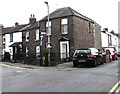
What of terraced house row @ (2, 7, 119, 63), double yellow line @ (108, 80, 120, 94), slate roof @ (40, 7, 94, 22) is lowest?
double yellow line @ (108, 80, 120, 94)

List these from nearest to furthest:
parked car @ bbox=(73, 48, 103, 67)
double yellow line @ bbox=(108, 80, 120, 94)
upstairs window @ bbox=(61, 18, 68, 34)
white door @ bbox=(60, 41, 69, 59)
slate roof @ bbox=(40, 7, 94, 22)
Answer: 1. double yellow line @ bbox=(108, 80, 120, 94)
2. parked car @ bbox=(73, 48, 103, 67)
3. white door @ bbox=(60, 41, 69, 59)
4. upstairs window @ bbox=(61, 18, 68, 34)
5. slate roof @ bbox=(40, 7, 94, 22)

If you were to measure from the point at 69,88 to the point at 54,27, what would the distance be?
2497 centimetres

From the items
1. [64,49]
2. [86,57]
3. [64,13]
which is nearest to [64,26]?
[64,13]

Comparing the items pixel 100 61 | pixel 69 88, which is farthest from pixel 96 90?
pixel 100 61

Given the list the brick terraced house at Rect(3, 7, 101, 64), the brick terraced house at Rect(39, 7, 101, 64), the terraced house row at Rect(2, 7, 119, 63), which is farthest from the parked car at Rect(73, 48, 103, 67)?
the brick terraced house at Rect(39, 7, 101, 64)

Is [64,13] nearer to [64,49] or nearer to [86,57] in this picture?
[64,49]

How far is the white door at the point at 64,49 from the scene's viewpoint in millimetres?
32716

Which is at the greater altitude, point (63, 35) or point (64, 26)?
point (64, 26)

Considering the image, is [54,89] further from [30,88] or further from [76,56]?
[76,56]

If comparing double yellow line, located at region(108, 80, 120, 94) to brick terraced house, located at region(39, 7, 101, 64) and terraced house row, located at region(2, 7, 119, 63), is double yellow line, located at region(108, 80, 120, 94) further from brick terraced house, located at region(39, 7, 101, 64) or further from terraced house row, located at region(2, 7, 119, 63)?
brick terraced house, located at region(39, 7, 101, 64)

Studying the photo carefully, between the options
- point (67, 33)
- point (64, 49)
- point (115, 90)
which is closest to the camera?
point (115, 90)

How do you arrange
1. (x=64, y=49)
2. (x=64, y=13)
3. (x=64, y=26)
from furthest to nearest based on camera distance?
1. (x=64, y=13)
2. (x=64, y=26)
3. (x=64, y=49)

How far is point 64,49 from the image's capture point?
33.5m

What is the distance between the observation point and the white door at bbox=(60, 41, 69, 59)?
32.7 metres
